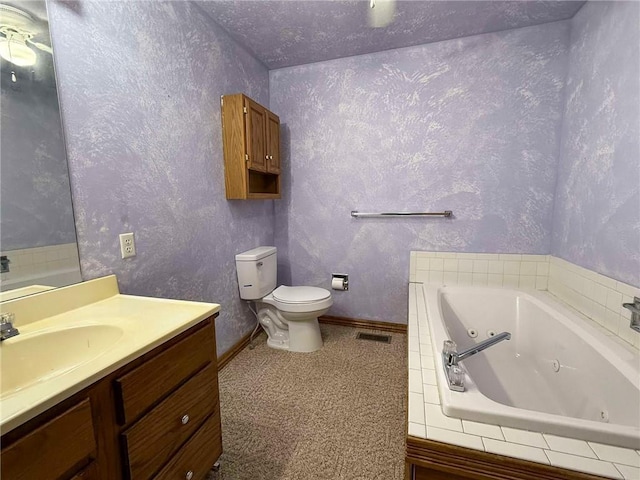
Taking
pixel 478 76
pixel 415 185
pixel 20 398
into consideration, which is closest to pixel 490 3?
pixel 478 76

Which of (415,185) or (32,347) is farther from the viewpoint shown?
(415,185)

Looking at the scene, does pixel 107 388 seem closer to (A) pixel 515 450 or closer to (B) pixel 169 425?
(B) pixel 169 425

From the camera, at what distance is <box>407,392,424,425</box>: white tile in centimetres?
82

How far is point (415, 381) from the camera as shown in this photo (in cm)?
99

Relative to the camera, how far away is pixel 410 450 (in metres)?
0.76

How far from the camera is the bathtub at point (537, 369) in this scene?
79 cm

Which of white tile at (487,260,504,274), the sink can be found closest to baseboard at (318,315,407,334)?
white tile at (487,260,504,274)

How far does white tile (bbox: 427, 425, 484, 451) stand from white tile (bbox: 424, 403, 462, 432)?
2cm

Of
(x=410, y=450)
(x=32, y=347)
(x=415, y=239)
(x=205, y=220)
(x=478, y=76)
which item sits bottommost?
(x=410, y=450)

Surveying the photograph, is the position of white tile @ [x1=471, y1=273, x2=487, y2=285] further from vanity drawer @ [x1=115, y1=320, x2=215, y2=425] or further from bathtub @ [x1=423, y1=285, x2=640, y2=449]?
vanity drawer @ [x1=115, y1=320, x2=215, y2=425]

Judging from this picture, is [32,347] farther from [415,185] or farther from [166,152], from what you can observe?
[415,185]

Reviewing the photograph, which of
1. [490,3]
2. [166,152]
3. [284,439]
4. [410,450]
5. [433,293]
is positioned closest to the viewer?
[410,450]

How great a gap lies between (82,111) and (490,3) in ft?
7.24

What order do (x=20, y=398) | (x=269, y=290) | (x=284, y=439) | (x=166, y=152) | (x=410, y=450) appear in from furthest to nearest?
(x=269, y=290) < (x=166, y=152) < (x=284, y=439) < (x=410, y=450) < (x=20, y=398)
